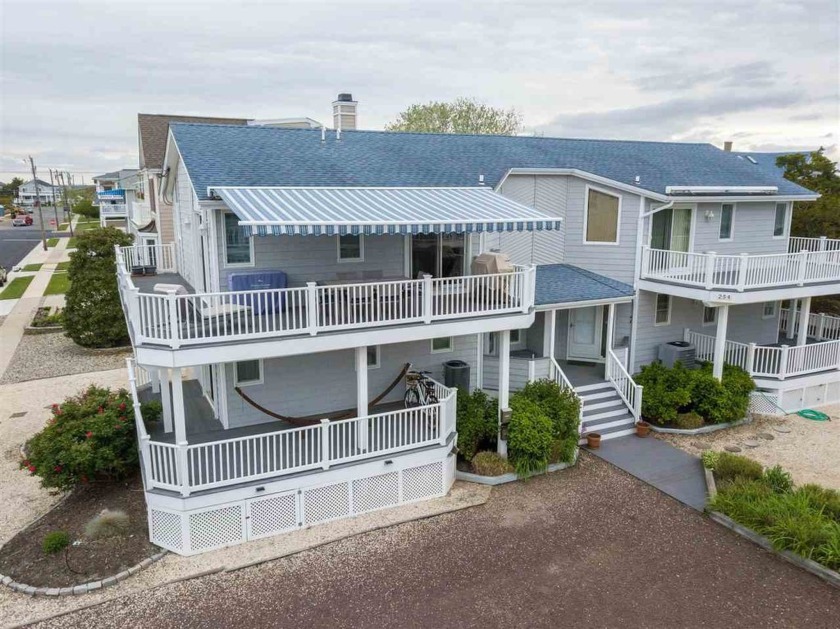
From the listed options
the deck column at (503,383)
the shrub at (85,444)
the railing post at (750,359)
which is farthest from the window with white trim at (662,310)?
the shrub at (85,444)

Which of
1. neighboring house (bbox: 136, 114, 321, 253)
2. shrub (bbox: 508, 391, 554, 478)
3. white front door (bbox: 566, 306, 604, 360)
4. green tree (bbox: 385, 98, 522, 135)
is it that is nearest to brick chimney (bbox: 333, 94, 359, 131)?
neighboring house (bbox: 136, 114, 321, 253)

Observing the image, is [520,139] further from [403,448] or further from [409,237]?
[403,448]

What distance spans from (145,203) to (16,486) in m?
25.1

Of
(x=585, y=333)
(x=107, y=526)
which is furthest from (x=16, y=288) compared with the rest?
(x=585, y=333)

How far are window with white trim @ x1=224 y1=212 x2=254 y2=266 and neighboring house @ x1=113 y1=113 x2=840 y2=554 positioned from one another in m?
0.05

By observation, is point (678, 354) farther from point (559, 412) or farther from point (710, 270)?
point (559, 412)

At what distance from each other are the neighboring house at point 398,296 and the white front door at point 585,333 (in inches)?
2.7

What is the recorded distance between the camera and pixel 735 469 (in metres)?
14.4

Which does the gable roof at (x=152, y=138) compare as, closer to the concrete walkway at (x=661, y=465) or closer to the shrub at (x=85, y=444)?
the shrub at (x=85, y=444)

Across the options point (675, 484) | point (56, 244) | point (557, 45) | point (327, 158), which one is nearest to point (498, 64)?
point (557, 45)

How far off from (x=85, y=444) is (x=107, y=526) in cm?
203

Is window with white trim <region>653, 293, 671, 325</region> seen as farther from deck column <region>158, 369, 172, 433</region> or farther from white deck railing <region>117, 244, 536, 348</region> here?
deck column <region>158, 369, 172, 433</region>

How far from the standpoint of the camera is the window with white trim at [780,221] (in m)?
22.8

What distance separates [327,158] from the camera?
17.5 m
